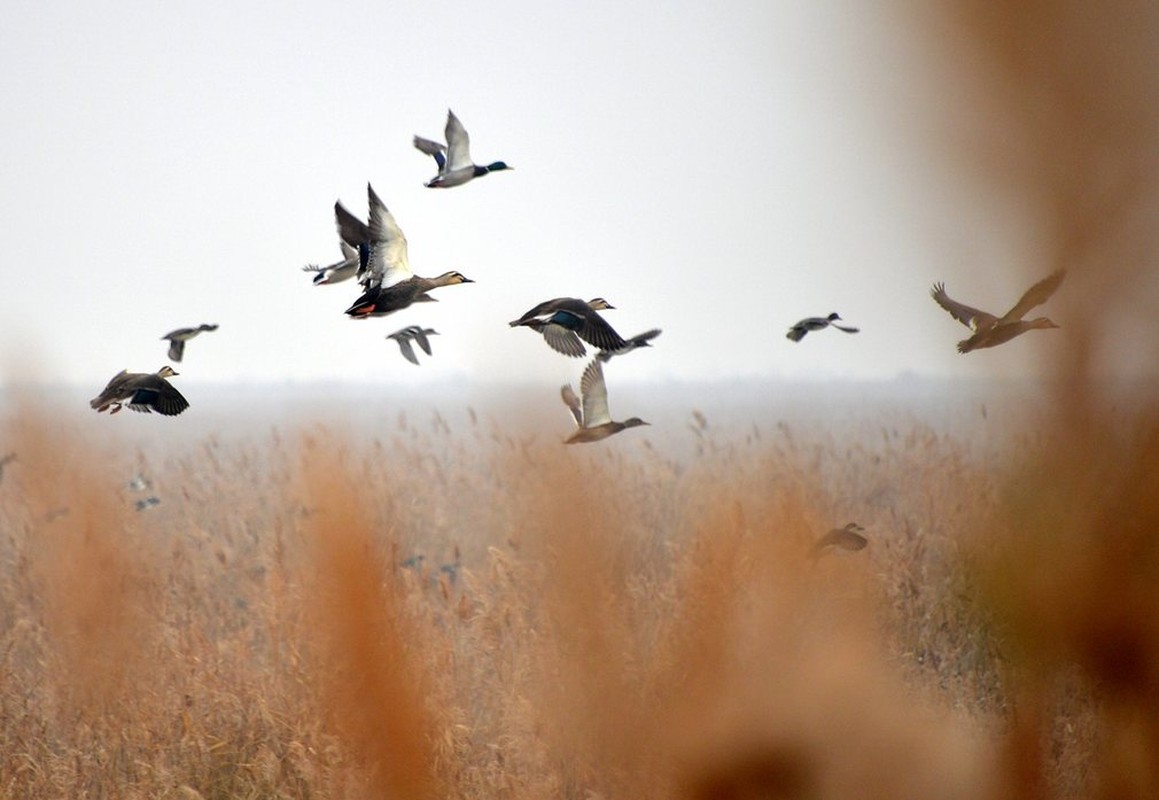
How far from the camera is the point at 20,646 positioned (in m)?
10.7

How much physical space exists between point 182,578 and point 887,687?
6.19 metres

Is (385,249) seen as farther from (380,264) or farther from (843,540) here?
(843,540)

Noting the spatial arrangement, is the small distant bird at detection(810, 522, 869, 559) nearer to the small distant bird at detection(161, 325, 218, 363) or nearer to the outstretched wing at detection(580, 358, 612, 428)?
the outstretched wing at detection(580, 358, 612, 428)

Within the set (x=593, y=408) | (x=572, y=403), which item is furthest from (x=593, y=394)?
(x=572, y=403)

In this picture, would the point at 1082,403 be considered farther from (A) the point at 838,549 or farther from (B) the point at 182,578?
(B) the point at 182,578

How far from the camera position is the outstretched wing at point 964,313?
363 inches

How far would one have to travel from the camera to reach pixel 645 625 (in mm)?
10688

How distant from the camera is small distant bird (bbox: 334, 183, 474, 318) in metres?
7.68

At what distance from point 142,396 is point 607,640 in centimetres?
417

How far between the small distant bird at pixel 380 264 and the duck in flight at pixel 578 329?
82 cm

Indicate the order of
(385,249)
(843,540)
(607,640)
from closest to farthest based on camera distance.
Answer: (385,249) < (843,540) < (607,640)

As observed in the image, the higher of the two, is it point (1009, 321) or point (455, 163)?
point (455, 163)

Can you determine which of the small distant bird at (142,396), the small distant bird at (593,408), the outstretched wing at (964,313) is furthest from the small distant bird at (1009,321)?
the small distant bird at (142,396)

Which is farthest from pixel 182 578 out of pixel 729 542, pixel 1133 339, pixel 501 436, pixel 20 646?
pixel 1133 339
